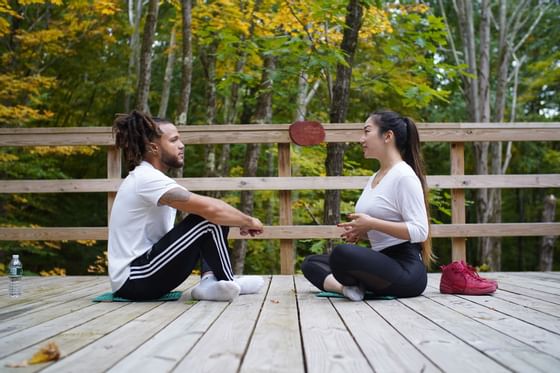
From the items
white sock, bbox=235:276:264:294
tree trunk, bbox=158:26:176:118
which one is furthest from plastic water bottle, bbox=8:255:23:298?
tree trunk, bbox=158:26:176:118

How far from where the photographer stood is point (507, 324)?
7.90 feet

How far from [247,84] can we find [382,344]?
560 cm

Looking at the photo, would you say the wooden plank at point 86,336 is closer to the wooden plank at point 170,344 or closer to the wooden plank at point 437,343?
the wooden plank at point 170,344

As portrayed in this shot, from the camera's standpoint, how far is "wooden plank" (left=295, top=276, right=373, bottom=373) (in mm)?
1708

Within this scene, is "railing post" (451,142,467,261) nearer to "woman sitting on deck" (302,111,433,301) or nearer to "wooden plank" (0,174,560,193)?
"wooden plank" (0,174,560,193)

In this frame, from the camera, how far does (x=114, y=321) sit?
2.54m

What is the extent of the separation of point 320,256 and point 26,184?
2.78 meters

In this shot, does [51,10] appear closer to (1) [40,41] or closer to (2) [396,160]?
(1) [40,41]

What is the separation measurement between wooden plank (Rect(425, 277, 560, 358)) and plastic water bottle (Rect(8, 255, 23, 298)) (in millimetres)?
2384

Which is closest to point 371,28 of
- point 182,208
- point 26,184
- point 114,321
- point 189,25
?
point 189,25

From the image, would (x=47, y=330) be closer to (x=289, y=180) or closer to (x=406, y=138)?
(x=406, y=138)

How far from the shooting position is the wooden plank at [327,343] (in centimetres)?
171

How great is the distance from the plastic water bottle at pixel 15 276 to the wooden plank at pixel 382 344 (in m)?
1.89

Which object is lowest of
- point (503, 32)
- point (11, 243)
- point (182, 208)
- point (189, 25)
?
point (11, 243)
